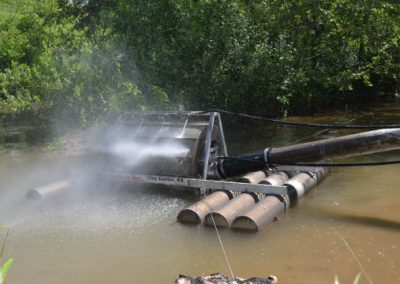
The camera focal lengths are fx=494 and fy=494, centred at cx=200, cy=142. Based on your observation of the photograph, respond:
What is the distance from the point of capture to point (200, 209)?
288 inches

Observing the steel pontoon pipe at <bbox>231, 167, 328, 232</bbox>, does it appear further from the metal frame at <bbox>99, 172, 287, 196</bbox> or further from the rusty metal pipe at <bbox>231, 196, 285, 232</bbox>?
the metal frame at <bbox>99, 172, 287, 196</bbox>

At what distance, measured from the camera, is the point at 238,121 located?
632 inches

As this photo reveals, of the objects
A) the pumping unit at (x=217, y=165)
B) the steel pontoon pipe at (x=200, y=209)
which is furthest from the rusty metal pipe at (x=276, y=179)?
the steel pontoon pipe at (x=200, y=209)

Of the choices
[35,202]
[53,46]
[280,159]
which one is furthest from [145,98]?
[53,46]

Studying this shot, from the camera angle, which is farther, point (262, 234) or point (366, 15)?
point (366, 15)

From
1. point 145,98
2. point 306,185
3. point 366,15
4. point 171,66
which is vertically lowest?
point 306,185

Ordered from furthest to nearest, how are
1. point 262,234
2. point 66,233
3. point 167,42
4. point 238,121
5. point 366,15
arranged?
point 238,121 < point 167,42 < point 366,15 < point 66,233 < point 262,234

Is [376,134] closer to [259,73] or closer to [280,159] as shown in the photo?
[280,159]

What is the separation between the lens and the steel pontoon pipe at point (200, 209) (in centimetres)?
726

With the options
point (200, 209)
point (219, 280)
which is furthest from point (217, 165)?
point (219, 280)

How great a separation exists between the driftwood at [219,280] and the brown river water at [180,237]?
29cm

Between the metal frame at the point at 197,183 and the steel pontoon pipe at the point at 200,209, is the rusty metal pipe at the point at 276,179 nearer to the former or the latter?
the metal frame at the point at 197,183

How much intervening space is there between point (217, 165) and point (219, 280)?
359 cm

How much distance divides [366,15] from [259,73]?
11.0 ft
